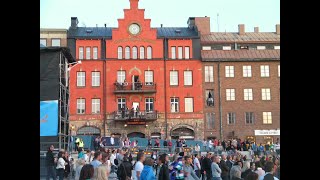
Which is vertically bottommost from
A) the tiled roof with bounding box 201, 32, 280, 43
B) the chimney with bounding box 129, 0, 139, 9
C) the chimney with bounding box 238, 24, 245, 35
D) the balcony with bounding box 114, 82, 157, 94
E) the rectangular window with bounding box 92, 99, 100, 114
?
the rectangular window with bounding box 92, 99, 100, 114

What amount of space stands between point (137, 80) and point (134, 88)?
0.96 m

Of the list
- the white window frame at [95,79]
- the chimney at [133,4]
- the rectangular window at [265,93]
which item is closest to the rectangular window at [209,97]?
the rectangular window at [265,93]

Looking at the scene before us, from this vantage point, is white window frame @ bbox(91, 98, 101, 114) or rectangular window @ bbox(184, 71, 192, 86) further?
rectangular window @ bbox(184, 71, 192, 86)

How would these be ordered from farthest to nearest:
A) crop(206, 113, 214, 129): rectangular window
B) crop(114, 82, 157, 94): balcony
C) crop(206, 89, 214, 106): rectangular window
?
crop(206, 89, 214, 106): rectangular window < crop(114, 82, 157, 94): balcony < crop(206, 113, 214, 129): rectangular window

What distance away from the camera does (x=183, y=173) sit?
36.4 ft

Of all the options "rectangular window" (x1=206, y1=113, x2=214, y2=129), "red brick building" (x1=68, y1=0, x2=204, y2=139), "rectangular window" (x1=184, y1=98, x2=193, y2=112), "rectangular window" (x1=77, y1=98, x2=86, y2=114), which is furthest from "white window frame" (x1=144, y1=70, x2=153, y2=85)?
"rectangular window" (x1=206, y1=113, x2=214, y2=129)

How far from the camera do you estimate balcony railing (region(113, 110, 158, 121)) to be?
145ft

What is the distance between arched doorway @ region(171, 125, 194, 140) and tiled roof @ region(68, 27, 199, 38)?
8.59m

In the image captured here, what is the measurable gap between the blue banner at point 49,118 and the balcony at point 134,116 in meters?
25.1

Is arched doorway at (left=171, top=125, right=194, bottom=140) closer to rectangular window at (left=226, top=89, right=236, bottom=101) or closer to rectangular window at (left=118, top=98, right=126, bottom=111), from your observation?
rectangular window at (left=226, top=89, right=236, bottom=101)

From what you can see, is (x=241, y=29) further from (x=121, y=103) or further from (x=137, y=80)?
(x=121, y=103)

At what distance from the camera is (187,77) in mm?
46531

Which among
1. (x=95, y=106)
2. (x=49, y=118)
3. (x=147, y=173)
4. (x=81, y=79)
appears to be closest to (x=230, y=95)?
(x=95, y=106)
